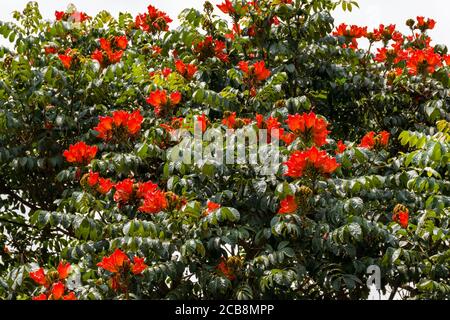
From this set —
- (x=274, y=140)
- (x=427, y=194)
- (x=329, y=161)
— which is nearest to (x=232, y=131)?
(x=274, y=140)

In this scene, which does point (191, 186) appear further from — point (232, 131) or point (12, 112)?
point (12, 112)

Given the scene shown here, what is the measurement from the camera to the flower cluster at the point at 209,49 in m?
5.78

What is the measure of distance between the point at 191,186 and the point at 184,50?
1812 mm

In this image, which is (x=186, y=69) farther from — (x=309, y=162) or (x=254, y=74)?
(x=309, y=162)

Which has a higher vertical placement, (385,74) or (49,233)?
(385,74)

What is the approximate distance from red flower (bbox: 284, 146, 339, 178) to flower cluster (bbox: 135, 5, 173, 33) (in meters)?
2.83

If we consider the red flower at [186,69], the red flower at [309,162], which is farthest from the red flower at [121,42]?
the red flower at [309,162]

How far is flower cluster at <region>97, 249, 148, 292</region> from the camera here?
3.97 metres

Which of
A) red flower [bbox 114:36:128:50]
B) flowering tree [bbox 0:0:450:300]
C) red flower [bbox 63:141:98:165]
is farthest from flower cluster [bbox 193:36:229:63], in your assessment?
red flower [bbox 63:141:98:165]

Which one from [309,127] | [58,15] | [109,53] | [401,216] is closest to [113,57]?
[109,53]

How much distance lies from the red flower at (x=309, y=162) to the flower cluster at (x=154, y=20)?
283cm

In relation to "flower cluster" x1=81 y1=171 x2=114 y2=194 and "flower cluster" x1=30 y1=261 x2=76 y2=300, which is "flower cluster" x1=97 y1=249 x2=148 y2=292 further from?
"flower cluster" x1=81 y1=171 x2=114 y2=194
